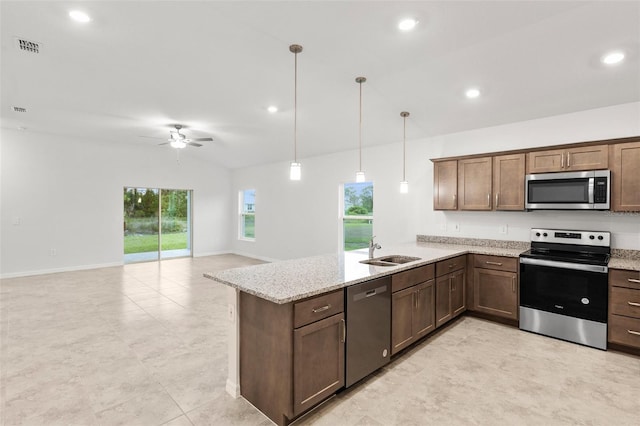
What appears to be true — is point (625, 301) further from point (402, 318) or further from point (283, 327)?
point (283, 327)

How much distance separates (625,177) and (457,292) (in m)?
2.02

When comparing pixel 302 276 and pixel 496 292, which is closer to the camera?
pixel 302 276

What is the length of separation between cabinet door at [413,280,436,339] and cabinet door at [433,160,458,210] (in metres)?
1.54

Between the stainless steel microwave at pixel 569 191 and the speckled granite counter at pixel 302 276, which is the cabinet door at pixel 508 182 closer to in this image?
the stainless steel microwave at pixel 569 191

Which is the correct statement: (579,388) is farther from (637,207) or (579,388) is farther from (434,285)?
(637,207)

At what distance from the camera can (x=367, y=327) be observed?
2438 mm

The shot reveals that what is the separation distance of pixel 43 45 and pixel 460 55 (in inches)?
162

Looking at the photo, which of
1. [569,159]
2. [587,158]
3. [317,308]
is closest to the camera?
[317,308]

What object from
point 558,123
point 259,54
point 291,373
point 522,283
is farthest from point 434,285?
point 259,54

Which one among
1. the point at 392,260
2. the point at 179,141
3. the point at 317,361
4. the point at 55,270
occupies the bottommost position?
the point at 55,270

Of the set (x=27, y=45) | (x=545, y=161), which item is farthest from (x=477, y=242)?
(x=27, y=45)

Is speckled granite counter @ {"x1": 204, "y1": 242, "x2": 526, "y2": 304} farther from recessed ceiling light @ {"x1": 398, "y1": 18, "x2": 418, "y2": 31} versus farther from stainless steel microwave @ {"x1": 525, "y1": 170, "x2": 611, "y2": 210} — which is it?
recessed ceiling light @ {"x1": 398, "y1": 18, "x2": 418, "y2": 31}

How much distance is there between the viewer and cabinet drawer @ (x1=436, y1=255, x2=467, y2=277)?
3.38 meters

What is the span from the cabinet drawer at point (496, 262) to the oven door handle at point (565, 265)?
112 mm
